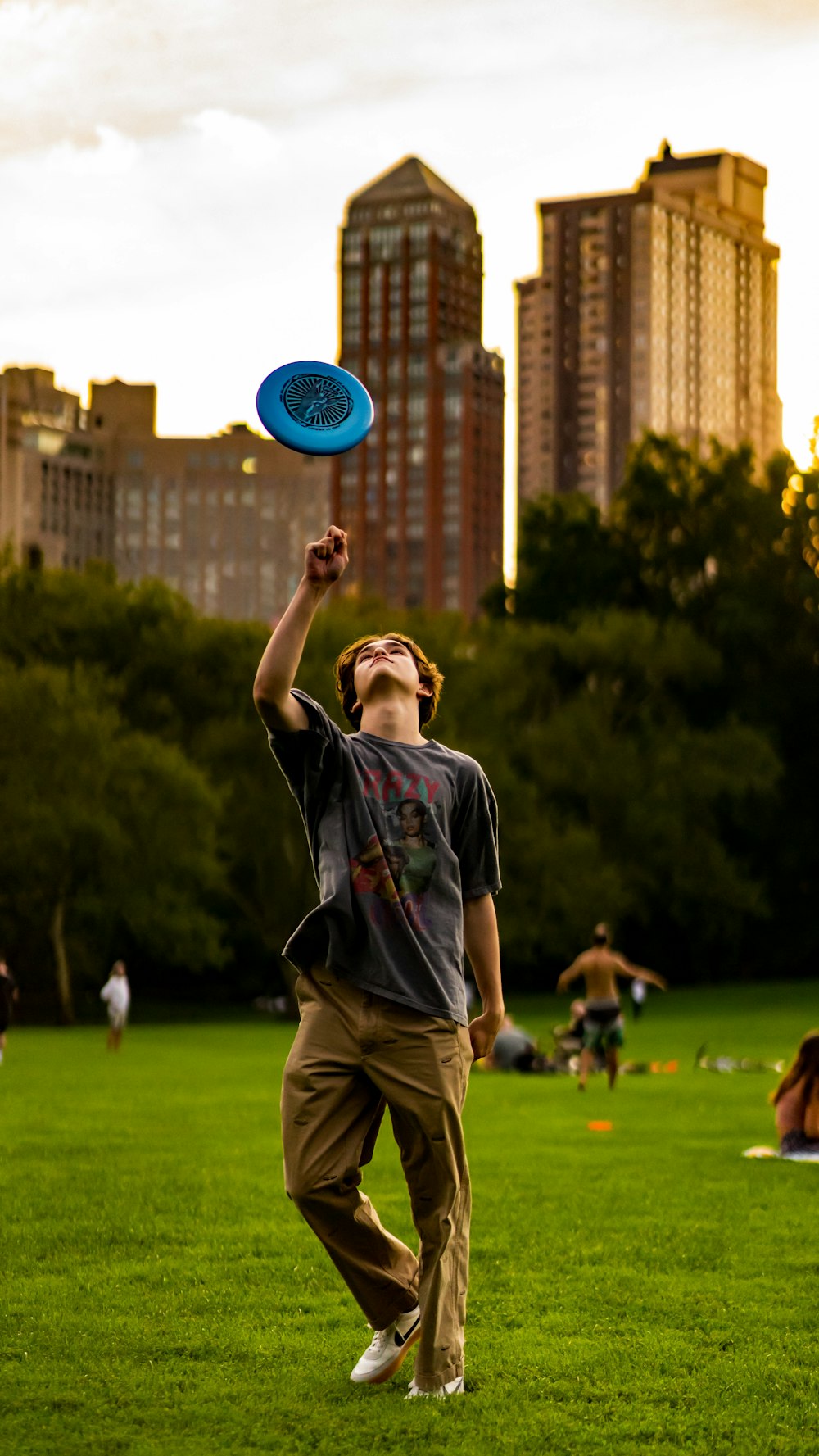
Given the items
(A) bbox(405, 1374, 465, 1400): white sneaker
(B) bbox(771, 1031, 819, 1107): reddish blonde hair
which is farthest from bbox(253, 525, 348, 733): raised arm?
(B) bbox(771, 1031, 819, 1107): reddish blonde hair

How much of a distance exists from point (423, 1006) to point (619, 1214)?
5.40 m

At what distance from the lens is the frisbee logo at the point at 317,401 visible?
648cm

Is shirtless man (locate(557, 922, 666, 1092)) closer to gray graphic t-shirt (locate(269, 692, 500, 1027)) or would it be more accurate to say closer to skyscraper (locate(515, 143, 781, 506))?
gray graphic t-shirt (locate(269, 692, 500, 1027))

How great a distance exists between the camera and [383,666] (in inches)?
248

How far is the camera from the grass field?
223 inches

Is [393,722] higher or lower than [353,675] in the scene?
lower

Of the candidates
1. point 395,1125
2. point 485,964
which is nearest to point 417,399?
point 485,964

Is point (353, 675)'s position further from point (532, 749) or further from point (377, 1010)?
point (532, 749)

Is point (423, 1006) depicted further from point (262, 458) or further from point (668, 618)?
point (262, 458)

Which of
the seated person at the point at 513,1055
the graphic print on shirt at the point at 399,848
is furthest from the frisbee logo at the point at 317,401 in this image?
the seated person at the point at 513,1055

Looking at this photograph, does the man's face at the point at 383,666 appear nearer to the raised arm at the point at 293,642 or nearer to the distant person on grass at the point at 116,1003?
the raised arm at the point at 293,642

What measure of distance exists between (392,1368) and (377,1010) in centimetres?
129

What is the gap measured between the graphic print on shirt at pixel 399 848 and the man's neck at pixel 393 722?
22 cm

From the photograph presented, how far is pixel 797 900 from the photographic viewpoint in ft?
188
